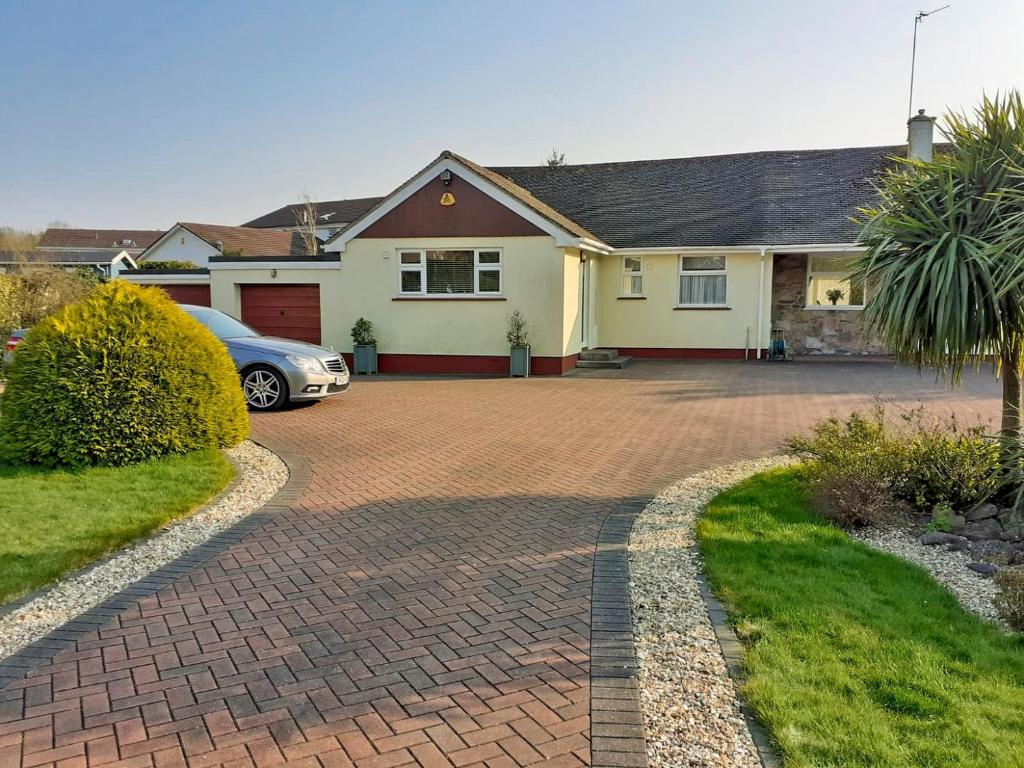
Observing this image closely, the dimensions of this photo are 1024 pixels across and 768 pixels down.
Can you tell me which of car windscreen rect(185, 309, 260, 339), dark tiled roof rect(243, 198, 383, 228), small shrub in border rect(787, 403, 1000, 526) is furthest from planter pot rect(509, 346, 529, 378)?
dark tiled roof rect(243, 198, 383, 228)

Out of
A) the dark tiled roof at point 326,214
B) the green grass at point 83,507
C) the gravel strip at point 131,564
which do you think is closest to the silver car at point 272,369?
the green grass at point 83,507

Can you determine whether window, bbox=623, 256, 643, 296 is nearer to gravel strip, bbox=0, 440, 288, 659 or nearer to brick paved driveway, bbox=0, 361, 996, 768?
brick paved driveway, bbox=0, 361, 996, 768

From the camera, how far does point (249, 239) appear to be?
47.9 meters

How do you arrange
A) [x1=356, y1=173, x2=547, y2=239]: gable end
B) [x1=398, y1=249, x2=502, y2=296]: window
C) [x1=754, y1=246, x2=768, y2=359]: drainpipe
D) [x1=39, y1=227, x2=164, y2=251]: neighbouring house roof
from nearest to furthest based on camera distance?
[x1=356, y1=173, x2=547, y2=239]: gable end < [x1=398, y1=249, x2=502, y2=296]: window < [x1=754, y1=246, x2=768, y2=359]: drainpipe < [x1=39, y1=227, x2=164, y2=251]: neighbouring house roof

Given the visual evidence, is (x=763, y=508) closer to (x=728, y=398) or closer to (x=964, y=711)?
(x=964, y=711)

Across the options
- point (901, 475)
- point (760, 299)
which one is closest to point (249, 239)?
point (760, 299)

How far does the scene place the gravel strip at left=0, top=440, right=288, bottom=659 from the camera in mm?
4195

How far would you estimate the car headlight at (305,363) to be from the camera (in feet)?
38.5

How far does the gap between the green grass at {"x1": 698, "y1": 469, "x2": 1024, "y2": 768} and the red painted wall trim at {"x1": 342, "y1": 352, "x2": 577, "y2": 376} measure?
12.1 metres

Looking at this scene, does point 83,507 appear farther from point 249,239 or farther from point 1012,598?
point 249,239

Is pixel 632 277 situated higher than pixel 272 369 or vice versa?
pixel 632 277

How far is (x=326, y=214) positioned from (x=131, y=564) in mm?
58751

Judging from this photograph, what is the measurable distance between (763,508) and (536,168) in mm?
22119

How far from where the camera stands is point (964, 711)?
315 cm
